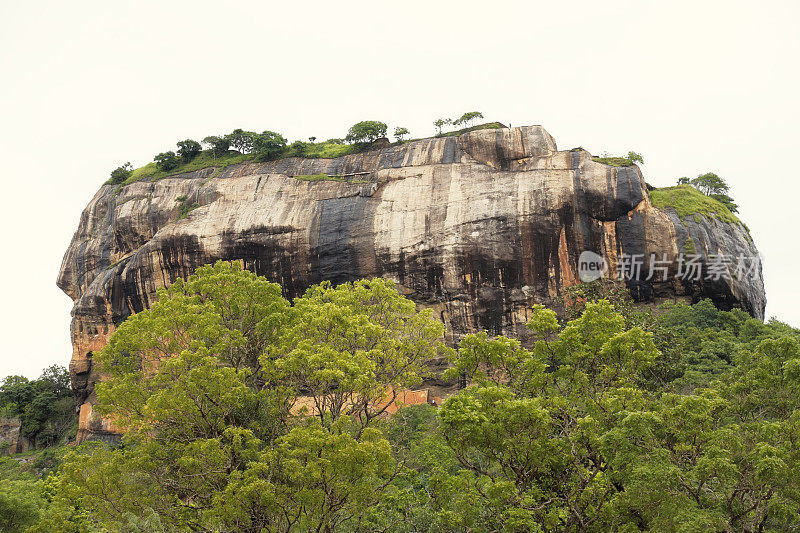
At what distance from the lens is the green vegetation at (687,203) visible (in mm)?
26984

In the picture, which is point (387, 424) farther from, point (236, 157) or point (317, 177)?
point (236, 157)

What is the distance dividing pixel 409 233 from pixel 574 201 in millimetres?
8021

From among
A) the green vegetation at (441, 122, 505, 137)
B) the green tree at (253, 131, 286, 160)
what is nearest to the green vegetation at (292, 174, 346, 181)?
the green tree at (253, 131, 286, 160)

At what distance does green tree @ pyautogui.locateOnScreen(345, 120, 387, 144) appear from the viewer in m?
32.9

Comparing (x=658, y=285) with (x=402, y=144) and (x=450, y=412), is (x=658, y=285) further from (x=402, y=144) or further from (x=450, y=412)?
(x=450, y=412)

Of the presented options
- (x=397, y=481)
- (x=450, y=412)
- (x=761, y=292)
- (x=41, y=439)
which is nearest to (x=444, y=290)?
(x=397, y=481)

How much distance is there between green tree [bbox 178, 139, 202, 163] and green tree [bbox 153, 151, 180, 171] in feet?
1.54

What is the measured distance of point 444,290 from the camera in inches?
1061

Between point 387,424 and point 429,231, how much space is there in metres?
14.6

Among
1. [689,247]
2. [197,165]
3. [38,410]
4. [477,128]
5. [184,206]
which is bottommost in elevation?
[38,410]

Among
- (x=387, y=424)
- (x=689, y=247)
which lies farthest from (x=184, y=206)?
(x=689, y=247)

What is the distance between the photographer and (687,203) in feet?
89.9

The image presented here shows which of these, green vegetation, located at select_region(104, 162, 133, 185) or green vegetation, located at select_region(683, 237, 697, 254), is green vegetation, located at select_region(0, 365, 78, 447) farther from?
green vegetation, located at select_region(683, 237, 697, 254)

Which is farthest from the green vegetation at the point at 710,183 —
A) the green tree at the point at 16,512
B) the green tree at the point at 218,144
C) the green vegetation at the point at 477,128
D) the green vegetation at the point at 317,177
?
the green tree at the point at 16,512
